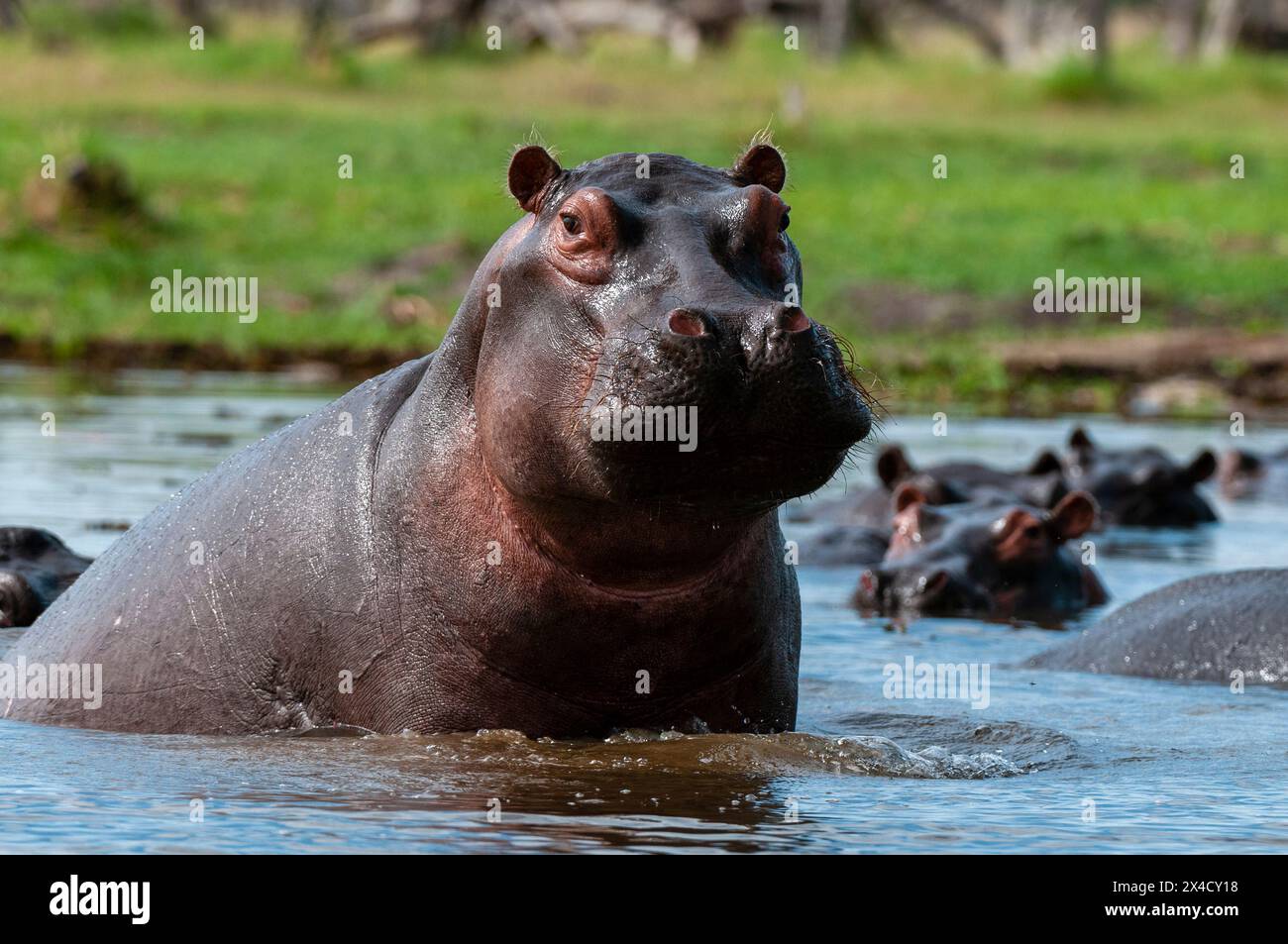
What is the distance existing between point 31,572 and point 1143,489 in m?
7.39

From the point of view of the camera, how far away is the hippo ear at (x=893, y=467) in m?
11.8

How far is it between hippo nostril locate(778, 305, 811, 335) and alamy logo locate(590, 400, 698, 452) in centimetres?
25

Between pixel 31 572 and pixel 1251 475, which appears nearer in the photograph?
pixel 31 572

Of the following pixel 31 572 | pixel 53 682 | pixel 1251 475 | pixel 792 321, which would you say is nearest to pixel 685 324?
pixel 792 321

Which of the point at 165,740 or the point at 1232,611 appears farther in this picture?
the point at 1232,611

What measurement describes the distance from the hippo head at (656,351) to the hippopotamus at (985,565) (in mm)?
4258

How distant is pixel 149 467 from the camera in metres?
12.9

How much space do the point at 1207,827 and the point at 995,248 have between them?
18.7 metres

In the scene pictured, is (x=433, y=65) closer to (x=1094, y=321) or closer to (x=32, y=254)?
(x=32, y=254)

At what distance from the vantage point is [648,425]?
4.79 meters

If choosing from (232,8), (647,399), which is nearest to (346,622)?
(647,399)

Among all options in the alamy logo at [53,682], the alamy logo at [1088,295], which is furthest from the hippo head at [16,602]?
the alamy logo at [1088,295]
